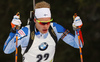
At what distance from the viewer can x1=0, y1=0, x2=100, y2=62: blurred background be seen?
23.1 ft

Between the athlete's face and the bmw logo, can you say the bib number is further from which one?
the athlete's face

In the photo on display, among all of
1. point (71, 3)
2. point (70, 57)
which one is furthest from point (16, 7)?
point (70, 57)

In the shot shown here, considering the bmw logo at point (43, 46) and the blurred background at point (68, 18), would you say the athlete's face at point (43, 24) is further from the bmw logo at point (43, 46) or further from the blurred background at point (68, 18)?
the blurred background at point (68, 18)

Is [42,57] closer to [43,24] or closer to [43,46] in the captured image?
[43,46]

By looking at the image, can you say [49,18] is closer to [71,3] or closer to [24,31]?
[24,31]

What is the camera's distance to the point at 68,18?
7.21 metres

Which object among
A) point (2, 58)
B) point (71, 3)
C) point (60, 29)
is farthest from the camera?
point (2, 58)

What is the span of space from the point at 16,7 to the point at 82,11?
185 centimetres

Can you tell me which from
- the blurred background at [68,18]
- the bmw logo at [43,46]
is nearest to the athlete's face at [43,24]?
the bmw logo at [43,46]

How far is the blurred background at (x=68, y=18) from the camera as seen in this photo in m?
7.04

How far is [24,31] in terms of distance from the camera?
4.31 metres

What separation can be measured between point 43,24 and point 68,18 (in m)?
3.11

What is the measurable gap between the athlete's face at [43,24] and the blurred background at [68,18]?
2636mm

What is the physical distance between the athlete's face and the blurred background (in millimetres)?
2636
